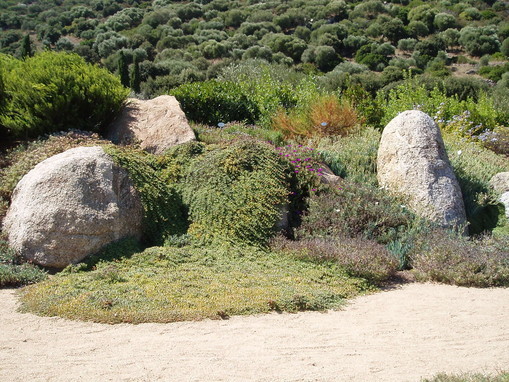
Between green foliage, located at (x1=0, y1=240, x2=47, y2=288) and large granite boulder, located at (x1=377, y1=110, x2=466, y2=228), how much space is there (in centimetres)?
536

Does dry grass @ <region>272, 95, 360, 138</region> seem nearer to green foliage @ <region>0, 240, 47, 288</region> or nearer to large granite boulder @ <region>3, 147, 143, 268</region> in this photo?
large granite boulder @ <region>3, 147, 143, 268</region>

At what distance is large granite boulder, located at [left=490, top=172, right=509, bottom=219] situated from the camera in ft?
28.0

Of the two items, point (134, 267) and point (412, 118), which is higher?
point (412, 118)

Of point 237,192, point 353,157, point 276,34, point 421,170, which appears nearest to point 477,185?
point 421,170

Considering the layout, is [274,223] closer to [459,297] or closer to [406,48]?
[459,297]

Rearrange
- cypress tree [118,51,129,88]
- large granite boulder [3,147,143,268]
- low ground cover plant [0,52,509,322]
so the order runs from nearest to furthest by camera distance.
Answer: low ground cover plant [0,52,509,322] < large granite boulder [3,147,143,268] < cypress tree [118,51,129,88]

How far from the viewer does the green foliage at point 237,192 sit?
6883mm

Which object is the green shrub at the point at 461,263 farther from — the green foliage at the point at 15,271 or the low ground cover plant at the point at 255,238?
the green foliage at the point at 15,271

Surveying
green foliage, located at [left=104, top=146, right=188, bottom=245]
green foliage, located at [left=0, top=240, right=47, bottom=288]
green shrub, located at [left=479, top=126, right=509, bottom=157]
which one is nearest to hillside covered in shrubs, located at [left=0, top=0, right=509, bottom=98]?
green shrub, located at [left=479, top=126, right=509, bottom=157]

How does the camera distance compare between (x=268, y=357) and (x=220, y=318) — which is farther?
(x=220, y=318)

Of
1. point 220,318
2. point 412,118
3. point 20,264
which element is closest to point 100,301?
point 220,318

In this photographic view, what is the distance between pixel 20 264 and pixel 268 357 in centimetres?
373

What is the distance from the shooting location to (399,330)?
479 centimetres

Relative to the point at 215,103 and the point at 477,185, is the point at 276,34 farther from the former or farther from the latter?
the point at 477,185
